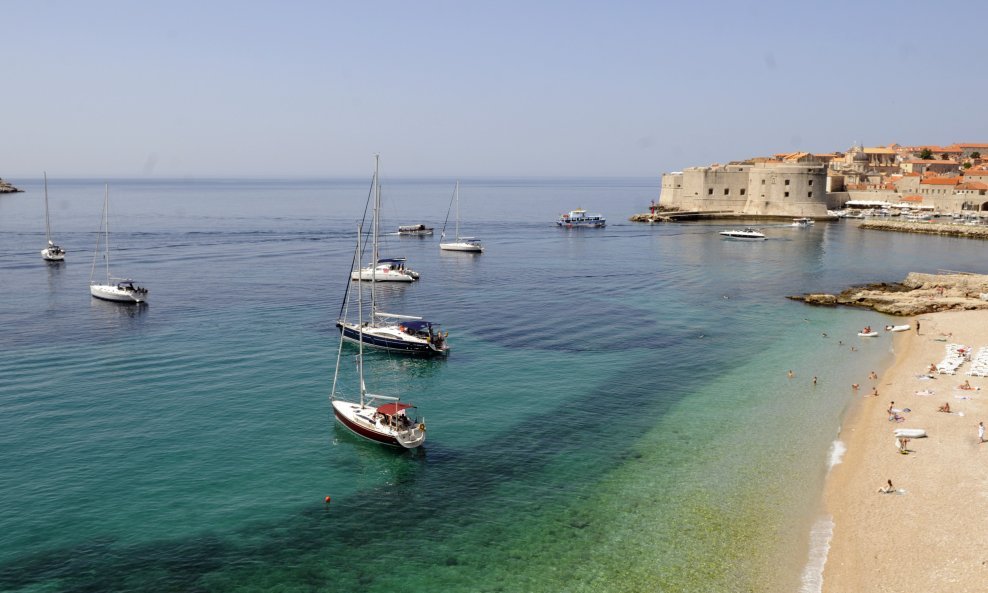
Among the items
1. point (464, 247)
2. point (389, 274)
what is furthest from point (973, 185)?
point (389, 274)

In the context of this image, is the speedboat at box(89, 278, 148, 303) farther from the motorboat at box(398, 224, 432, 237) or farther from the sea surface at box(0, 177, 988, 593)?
the motorboat at box(398, 224, 432, 237)

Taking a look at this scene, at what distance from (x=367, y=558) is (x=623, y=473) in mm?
10049

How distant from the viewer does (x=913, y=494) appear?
24.0m

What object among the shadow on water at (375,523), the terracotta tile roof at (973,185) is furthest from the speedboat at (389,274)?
the terracotta tile roof at (973,185)

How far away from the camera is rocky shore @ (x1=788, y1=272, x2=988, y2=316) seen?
54.6 metres

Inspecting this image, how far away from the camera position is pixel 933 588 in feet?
61.8

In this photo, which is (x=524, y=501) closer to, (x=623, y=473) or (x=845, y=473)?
(x=623, y=473)

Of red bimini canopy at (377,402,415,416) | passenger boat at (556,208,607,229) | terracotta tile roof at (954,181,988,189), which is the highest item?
terracotta tile roof at (954,181,988,189)

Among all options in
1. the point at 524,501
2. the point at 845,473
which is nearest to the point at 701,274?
the point at 845,473

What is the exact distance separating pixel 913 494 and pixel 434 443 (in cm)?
1676

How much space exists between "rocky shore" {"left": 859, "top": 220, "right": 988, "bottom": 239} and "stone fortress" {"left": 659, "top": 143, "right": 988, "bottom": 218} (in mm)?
13890

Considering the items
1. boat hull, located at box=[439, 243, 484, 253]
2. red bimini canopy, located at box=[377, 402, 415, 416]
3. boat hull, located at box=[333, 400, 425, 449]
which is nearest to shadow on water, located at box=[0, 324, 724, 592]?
Result: boat hull, located at box=[333, 400, 425, 449]

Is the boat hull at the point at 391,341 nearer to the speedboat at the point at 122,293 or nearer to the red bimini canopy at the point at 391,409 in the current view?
the red bimini canopy at the point at 391,409

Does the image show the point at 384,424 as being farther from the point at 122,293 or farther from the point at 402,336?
the point at 122,293
